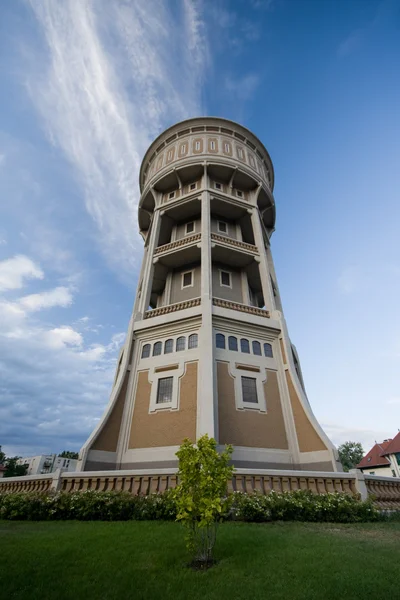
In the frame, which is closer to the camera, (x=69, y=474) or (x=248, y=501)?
(x=248, y=501)

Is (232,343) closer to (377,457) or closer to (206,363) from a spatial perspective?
(206,363)

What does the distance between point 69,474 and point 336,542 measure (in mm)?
8856

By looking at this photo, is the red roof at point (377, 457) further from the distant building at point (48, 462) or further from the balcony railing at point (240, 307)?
the distant building at point (48, 462)

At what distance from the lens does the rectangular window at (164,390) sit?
15977 mm

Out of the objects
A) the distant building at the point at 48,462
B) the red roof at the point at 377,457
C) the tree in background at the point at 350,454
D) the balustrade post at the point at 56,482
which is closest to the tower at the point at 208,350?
the balustrade post at the point at 56,482

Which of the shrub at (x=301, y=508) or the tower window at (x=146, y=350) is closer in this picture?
the shrub at (x=301, y=508)

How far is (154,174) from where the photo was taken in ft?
85.1

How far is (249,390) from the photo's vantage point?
1608 cm

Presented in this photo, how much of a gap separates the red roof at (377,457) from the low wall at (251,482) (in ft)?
129

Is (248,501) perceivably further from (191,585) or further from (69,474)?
(69,474)

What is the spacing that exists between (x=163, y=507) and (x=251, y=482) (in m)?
3.04

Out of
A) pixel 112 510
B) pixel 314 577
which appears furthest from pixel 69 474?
pixel 314 577

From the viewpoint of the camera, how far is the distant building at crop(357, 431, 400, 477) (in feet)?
133

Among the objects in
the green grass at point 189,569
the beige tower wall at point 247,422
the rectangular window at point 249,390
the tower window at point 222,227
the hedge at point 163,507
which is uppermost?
the tower window at point 222,227
